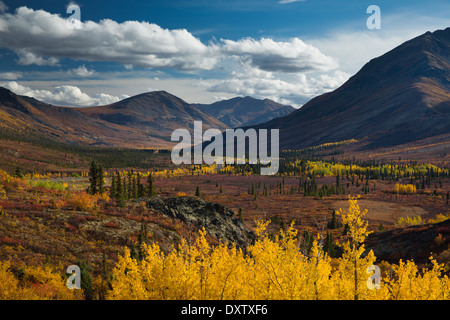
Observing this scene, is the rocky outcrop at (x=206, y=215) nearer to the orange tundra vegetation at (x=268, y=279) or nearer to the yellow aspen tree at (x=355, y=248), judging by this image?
the orange tundra vegetation at (x=268, y=279)

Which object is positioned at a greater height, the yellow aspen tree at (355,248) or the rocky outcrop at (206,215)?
the yellow aspen tree at (355,248)

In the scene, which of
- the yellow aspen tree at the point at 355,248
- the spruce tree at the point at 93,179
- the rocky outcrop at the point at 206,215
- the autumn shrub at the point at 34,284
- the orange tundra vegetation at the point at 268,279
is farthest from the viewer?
the spruce tree at the point at 93,179

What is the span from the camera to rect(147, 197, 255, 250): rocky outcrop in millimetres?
57875

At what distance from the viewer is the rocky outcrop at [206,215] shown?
2279 inches

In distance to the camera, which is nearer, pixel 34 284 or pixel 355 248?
pixel 355 248

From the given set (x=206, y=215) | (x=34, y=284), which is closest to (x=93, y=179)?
(x=206, y=215)

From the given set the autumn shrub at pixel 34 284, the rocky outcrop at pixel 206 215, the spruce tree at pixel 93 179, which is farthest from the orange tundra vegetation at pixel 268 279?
the spruce tree at pixel 93 179

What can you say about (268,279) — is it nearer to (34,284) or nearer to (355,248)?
(355,248)

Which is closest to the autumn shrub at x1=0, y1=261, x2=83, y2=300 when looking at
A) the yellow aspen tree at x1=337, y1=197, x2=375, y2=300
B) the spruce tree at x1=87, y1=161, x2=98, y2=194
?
the yellow aspen tree at x1=337, y1=197, x2=375, y2=300

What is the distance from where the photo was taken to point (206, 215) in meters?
60.9
